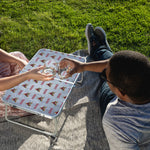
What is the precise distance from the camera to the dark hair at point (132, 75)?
1681 mm

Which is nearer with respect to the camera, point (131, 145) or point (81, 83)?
point (131, 145)

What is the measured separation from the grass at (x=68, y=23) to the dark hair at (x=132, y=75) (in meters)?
2.60

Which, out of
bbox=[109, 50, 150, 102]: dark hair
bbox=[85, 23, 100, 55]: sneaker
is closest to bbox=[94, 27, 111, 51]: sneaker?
bbox=[85, 23, 100, 55]: sneaker

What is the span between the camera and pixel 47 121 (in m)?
2.91

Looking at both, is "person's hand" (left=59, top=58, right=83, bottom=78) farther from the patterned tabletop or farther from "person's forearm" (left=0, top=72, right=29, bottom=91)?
"person's forearm" (left=0, top=72, right=29, bottom=91)

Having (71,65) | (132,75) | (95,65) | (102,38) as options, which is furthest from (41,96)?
(102,38)

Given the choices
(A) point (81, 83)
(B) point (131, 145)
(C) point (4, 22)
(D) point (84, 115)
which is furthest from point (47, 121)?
(C) point (4, 22)

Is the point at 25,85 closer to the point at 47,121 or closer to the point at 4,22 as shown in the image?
the point at 47,121

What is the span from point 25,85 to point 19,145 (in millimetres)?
752

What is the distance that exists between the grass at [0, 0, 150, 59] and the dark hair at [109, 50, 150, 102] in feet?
8.53

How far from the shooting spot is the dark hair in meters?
1.68

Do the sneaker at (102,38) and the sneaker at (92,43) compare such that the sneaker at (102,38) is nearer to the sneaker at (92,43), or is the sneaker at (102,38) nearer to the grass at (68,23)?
the sneaker at (92,43)

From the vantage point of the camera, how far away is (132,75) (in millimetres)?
1682

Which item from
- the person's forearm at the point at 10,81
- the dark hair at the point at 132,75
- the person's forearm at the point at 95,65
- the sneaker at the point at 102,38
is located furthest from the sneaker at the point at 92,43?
the dark hair at the point at 132,75
